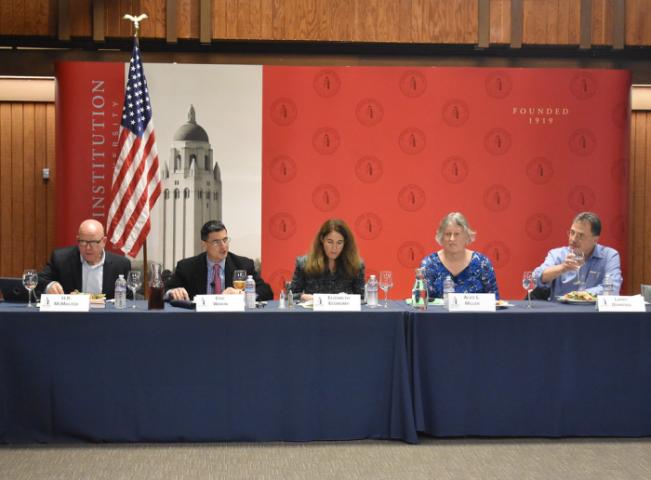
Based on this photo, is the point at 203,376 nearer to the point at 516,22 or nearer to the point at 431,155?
the point at 431,155

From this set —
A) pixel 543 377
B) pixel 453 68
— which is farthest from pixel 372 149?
pixel 543 377

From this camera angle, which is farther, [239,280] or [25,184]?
[25,184]

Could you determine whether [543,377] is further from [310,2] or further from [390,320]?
[310,2]

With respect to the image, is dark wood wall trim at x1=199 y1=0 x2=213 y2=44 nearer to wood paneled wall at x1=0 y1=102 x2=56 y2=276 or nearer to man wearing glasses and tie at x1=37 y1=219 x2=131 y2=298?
wood paneled wall at x1=0 y1=102 x2=56 y2=276

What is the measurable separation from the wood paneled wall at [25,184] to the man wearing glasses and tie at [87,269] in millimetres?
2699

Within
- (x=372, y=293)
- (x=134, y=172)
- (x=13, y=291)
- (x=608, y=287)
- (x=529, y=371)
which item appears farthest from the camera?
(x=134, y=172)

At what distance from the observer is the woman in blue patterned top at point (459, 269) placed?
15.0ft

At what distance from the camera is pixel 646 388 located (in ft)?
13.1

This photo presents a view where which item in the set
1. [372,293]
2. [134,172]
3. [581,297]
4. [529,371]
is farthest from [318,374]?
[134,172]

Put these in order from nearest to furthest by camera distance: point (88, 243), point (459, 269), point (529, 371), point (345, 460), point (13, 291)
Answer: point (345, 460) → point (529, 371) → point (13, 291) → point (88, 243) → point (459, 269)

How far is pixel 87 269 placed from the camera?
4.68m

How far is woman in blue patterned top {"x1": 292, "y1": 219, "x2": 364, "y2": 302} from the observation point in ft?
15.1

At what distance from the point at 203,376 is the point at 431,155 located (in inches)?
137

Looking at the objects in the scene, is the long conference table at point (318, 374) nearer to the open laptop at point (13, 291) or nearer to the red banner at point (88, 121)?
the open laptop at point (13, 291)
